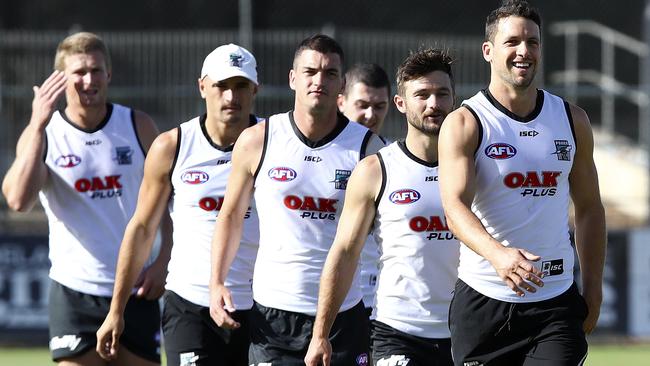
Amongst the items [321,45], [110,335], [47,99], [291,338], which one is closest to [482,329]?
[291,338]

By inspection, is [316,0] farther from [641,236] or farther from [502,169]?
[502,169]

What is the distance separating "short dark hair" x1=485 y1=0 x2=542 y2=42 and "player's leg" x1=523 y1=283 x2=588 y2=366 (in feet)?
4.23

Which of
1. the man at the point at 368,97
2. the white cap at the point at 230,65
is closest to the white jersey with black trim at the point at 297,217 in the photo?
the white cap at the point at 230,65

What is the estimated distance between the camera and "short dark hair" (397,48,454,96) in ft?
21.7

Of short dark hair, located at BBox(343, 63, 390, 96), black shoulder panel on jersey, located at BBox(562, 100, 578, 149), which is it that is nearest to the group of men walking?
black shoulder panel on jersey, located at BBox(562, 100, 578, 149)

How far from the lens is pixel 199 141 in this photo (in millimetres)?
7402

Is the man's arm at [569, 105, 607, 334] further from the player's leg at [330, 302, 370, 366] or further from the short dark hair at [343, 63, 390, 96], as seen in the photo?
the short dark hair at [343, 63, 390, 96]

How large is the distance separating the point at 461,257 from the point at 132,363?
2607mm

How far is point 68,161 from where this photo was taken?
796cm

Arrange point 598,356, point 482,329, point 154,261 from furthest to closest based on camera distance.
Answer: point 598,356 < point 154,261 < point 482,329

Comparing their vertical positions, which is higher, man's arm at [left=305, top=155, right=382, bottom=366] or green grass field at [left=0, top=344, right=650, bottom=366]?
man's arm at [left=305, top=155, right=382, bottom=366]

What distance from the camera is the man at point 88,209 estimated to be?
25.8 ft

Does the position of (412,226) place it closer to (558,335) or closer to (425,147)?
(425,147)

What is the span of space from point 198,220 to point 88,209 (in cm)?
97
